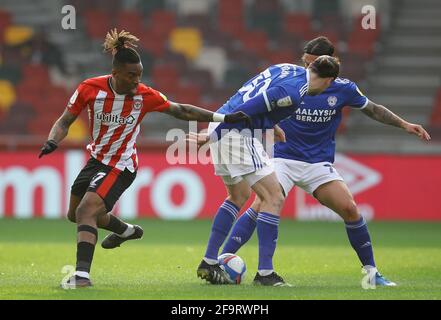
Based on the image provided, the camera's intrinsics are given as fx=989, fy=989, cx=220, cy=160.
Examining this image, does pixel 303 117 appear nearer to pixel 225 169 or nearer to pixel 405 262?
pixel 225 169

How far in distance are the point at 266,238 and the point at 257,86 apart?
4.05 ft

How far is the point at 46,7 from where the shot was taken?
22.3 m

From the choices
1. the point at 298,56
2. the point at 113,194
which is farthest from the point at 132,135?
the point at 298,56

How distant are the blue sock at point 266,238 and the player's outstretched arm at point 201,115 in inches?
31.7

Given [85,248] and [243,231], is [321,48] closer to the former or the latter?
[243,231]

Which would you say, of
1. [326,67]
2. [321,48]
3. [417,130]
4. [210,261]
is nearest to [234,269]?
[210,261]

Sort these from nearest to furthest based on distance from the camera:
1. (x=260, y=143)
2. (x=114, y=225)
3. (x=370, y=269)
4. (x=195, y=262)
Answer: (x=260, y=143)
(x=370, y=269)
(x=114, y=225)
(x=195, y=262)

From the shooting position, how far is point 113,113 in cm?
779

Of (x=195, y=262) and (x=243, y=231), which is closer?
(x=243, y=231)

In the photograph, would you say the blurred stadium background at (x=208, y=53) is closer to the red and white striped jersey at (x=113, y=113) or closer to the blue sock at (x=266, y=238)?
the red and white striped jersey at (x=113, y=113)

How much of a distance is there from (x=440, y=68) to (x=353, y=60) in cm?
187

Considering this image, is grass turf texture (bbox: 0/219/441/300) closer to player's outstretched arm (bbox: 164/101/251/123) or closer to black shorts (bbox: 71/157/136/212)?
black shorts (bbox: 71/157/136/212)

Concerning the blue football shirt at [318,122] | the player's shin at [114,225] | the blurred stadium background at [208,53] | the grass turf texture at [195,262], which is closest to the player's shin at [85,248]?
the grass turf texture at [195,262]

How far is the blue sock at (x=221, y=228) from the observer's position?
8.16 metres
